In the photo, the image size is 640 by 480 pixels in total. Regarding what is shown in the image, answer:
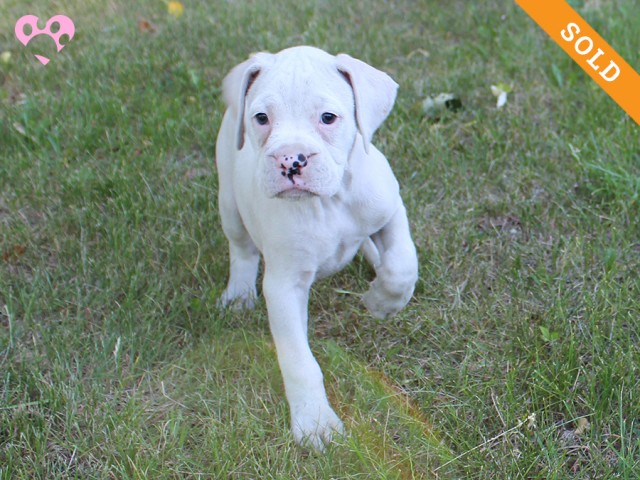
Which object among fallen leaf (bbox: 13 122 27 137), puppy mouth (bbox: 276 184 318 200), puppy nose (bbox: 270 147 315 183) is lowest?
fallen leaf (bbox: 13 122 27 137)

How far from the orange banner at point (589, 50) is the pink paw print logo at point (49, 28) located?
3287 mm

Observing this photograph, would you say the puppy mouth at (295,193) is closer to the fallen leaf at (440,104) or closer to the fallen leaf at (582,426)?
the fallen leaf at (582,426)

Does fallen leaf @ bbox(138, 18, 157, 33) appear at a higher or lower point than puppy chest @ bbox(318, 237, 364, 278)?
lower

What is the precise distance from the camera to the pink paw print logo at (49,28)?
6004 mm

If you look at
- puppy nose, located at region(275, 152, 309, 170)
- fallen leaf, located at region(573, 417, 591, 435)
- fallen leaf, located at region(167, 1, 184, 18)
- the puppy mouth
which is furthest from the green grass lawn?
puppy nose, located at region(275, 152, 309, 170)

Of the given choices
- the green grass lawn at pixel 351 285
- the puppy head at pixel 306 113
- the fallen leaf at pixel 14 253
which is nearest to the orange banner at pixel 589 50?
the green grass lawn at pixel 351 285

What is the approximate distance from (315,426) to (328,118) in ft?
3.33

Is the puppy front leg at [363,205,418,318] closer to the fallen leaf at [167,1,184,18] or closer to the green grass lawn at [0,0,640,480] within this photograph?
the green grass lawn at [0,0,640,480]

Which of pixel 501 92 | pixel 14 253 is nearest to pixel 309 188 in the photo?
pixel 14 253

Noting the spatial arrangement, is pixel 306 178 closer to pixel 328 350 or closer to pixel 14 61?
pixel 328 350

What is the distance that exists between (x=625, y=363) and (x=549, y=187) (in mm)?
A: 1344

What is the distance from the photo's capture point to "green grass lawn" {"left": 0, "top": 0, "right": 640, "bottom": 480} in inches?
108

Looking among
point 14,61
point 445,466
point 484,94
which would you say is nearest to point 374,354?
point 445,466

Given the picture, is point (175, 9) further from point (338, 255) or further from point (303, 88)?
point (303, 88)
